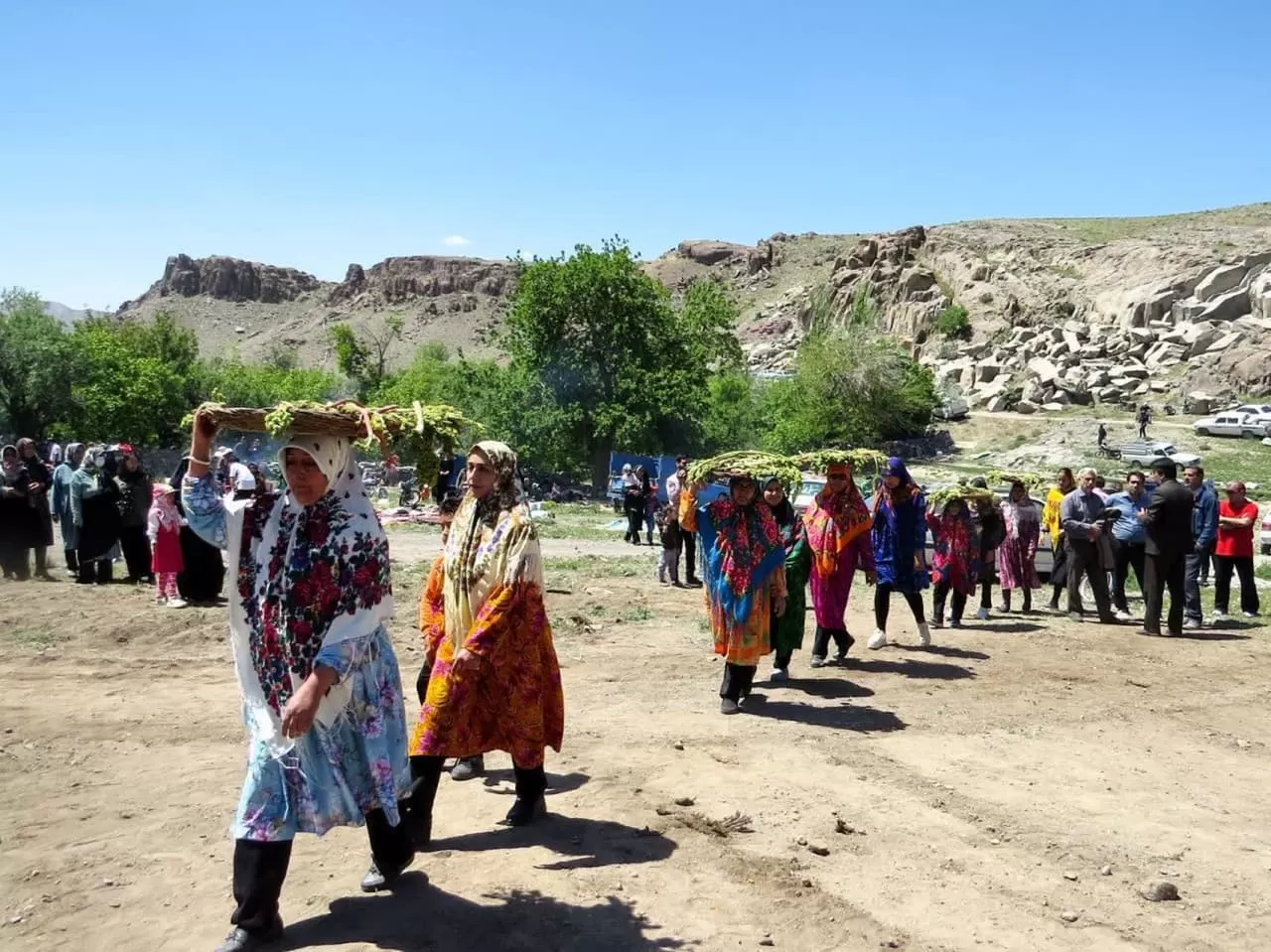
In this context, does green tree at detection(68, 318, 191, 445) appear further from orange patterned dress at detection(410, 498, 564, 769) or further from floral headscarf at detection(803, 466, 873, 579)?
orange patterned dress at detection(410, 498, 564, 769)

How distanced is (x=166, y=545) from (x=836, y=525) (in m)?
7.22

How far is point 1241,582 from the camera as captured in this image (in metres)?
12.5

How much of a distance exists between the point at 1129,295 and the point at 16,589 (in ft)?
239

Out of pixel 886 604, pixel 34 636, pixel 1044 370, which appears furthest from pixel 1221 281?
pixel 34 636

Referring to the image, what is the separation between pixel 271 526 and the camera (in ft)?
12.7

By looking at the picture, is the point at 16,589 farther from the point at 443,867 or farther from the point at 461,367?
the point at 461,367

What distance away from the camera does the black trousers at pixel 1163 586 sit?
1119 cm

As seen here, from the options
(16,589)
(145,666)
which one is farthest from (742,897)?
(16,589)

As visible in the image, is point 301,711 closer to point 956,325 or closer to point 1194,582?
point 1194,582

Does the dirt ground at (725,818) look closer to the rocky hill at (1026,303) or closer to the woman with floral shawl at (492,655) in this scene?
the woman with floral shawl at (492,655)

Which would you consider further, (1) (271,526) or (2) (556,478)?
(2) (556,478)

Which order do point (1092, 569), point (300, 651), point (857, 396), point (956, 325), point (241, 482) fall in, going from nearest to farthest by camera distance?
point (300, 651), point (241, 482), point (1092, 569), point (857, 396), point (956, 325)

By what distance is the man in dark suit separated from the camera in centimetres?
1102

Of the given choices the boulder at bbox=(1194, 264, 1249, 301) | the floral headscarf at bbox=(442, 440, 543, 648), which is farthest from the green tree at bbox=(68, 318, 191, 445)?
the boulder at bbox=(1194, 264, 1249, 301)
